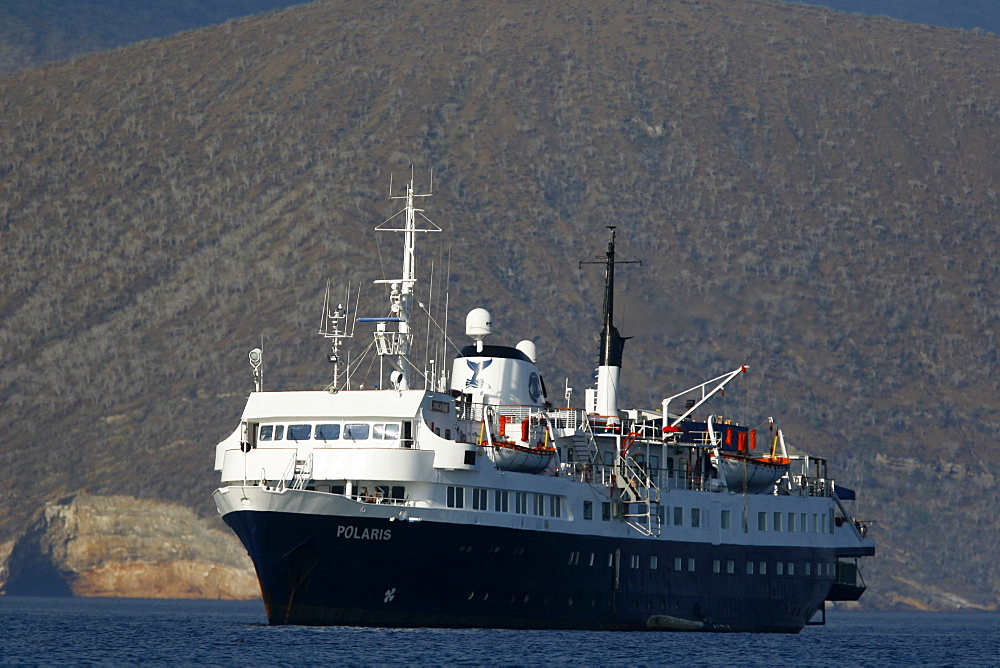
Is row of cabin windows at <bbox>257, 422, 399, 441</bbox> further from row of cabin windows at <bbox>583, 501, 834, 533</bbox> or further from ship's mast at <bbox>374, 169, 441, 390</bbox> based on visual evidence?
row of cabin windows at <bbox>583, 501, 834, 533</bbox>

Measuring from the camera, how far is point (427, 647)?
57125mm

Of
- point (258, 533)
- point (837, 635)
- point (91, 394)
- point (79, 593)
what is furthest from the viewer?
point (91, 394)

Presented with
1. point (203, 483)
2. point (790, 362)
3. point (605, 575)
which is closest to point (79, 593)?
point (203, 483)

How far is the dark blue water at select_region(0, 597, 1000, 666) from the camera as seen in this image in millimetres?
55406

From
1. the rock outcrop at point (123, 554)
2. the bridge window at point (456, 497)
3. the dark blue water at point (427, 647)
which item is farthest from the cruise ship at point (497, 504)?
the rock outcrop at point (123, 554)

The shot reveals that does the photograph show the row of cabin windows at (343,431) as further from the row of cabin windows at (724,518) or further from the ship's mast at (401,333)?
the row of cabin windows at (724,518)

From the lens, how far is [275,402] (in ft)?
205

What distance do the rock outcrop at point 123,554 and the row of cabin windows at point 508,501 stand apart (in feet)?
284

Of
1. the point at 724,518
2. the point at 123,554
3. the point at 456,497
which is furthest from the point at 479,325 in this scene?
the point at 123,554

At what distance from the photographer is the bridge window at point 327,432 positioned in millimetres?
61406

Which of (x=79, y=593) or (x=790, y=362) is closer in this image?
(x=79, y=593)

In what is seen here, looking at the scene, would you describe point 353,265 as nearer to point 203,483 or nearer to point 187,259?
point 187,259

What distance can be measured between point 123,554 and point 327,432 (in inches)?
3711

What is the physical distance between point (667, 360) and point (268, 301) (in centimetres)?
4186
